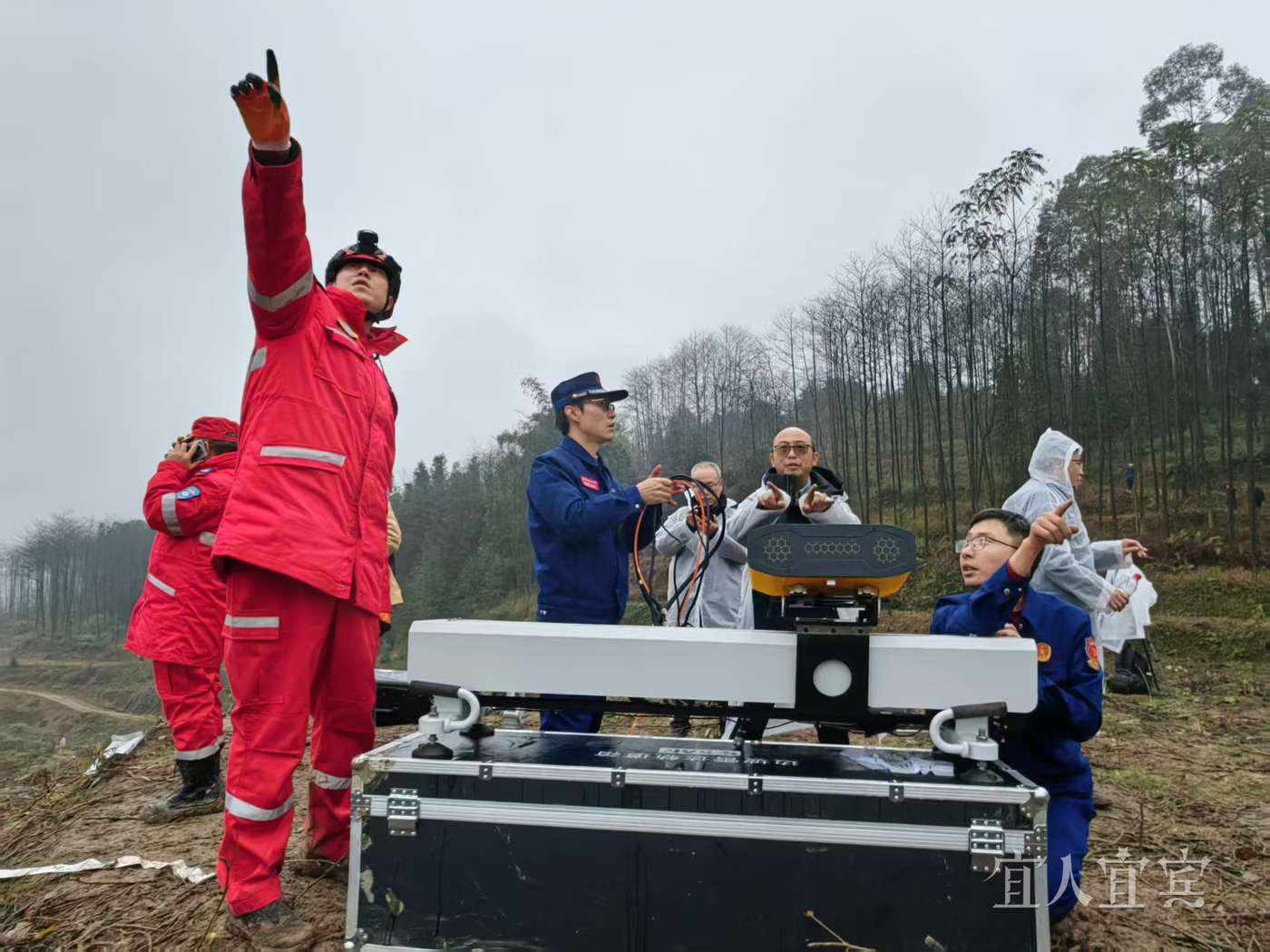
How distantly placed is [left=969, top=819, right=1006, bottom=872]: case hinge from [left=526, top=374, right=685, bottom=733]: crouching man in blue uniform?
1.32 m

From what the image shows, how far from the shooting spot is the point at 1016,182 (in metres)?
16.4

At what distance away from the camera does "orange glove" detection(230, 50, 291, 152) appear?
5.57 ft

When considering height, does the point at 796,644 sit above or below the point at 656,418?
→ below

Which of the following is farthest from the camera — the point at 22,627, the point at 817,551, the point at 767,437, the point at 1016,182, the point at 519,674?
the point at 22,627

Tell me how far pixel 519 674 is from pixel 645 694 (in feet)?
0.99

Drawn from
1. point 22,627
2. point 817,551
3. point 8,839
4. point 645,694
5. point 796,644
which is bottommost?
point 22,627

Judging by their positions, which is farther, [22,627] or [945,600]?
[22,627]

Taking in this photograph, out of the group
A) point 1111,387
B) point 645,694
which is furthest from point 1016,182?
point 645,694

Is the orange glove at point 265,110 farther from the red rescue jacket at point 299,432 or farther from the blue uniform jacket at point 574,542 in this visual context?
the blue uniform jacket at point 574,542

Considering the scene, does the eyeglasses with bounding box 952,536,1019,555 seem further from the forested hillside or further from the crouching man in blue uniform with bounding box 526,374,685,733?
the forested hillside

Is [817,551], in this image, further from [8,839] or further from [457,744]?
[8,839]

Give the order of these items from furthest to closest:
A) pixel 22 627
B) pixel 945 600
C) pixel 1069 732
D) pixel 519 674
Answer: pixel 22 627, pixel 945 600, pixel 1069 732, pixel 519 674

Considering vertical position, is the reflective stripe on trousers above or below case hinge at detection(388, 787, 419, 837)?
below

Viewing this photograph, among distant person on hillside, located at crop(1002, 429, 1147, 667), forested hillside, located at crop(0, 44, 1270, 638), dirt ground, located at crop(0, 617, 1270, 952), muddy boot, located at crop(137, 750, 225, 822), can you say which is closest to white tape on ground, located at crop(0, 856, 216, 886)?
dirt ground, located at crop(0, 617, 1270, 952)
